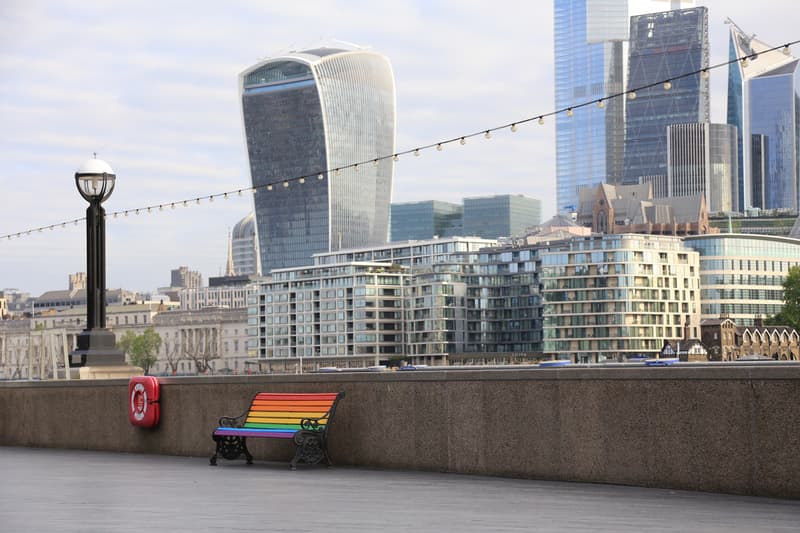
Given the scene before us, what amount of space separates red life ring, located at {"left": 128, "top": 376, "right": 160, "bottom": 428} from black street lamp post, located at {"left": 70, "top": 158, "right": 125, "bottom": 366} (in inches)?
132

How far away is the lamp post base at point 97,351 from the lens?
996 inches

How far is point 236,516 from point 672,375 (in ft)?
18.8

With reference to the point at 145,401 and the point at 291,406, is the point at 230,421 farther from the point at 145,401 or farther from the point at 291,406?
the point at 145,401

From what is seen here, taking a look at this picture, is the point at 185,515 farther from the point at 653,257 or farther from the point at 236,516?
the point at 653,257

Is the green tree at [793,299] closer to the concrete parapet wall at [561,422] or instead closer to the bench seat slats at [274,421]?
the concrete parapet wall at [561,422]

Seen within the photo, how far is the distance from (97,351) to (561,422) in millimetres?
12612

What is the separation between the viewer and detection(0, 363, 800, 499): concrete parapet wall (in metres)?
13.8

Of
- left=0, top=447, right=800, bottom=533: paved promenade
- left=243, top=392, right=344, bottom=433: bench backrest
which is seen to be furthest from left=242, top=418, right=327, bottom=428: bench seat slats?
left=0, top=447, right=800, bottom=533: paved promenade

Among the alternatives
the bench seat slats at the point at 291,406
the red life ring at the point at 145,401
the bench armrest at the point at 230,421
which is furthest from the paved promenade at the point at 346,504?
the red life ring at the point at 145,401

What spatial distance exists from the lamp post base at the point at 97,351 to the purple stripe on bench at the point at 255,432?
7.19m

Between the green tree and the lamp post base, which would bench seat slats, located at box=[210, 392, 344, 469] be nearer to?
the lamp post base

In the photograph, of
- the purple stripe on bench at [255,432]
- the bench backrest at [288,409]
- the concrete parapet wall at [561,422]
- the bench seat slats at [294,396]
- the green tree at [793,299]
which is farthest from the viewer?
the green tree at [793,299]

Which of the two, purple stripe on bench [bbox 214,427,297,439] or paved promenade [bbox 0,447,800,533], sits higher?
purple stripe on bench [bbox 214,427,297,439]

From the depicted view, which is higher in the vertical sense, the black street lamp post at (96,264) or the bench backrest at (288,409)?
the black street lamp post at (96,264)
